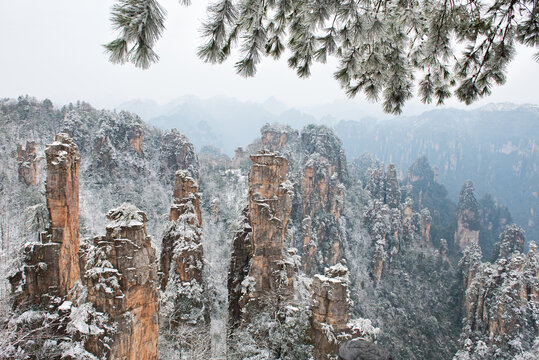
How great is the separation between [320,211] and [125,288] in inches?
1300

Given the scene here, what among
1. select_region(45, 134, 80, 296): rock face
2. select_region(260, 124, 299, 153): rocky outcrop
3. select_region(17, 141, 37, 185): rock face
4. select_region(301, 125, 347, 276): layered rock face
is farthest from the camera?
select_region(260, 124, 299, 153): rocky outcrop

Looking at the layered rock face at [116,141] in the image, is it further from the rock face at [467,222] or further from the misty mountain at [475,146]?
the misty mountain at [475,146]

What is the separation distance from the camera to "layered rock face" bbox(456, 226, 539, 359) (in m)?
21.5

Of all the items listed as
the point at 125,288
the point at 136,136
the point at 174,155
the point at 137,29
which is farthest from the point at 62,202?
the point at 136,136

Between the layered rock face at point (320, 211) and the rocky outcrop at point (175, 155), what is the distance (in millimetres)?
15825

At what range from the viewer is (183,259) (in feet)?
45.6

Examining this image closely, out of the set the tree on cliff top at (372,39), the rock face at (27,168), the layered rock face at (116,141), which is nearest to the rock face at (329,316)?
the tree on cliff top at (372,39)

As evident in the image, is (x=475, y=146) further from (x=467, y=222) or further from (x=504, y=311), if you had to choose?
(x=504, y=311)

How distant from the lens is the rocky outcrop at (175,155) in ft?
141

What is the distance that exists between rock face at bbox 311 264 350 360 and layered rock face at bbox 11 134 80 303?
26.9 ft

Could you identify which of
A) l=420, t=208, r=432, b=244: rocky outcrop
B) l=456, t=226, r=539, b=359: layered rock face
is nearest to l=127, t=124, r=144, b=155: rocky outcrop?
l=456, t=226, r=539, b=359: layered rock face

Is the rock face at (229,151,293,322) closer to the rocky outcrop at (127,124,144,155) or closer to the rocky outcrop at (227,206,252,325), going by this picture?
the rocky outcrop at (227,206,252,325)

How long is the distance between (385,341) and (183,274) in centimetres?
2288

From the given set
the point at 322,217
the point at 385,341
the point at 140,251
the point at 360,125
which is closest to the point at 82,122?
the point at 322,217
